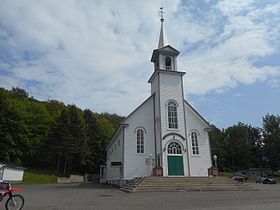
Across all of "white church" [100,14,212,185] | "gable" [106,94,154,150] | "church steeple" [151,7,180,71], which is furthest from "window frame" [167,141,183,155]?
"church steeple" [151,7,180,71]

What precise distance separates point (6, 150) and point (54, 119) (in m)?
12.8

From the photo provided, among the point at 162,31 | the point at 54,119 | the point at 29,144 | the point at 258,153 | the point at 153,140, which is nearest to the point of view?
the point at 153,140

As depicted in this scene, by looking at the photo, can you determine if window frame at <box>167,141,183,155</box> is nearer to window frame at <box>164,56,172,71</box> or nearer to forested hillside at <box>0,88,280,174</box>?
window frame at <box>164,56,172,71</box>

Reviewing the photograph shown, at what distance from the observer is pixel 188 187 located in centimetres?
2023

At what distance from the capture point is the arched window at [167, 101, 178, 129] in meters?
26.9

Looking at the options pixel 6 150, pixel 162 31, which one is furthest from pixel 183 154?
pixel 6 150

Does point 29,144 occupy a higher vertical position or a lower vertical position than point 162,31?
lower

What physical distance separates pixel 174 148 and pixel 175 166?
1.74m

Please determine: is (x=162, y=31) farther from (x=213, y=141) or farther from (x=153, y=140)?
(x=213, y=141)

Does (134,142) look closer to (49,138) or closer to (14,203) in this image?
(14,203)

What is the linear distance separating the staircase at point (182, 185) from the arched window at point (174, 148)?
4.35m

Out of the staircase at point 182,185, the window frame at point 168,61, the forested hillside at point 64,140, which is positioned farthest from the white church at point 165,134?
the forested hillside at point 64,140

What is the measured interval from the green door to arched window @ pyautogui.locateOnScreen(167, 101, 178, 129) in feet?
10.4

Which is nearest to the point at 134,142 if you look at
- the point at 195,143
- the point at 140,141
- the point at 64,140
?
the point at 140,141
